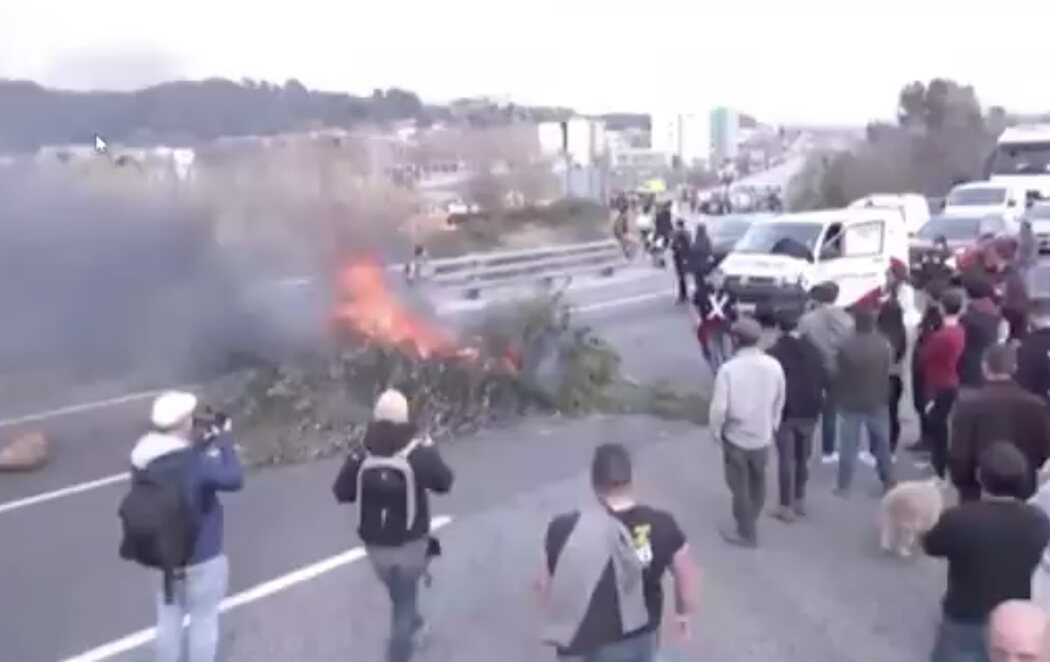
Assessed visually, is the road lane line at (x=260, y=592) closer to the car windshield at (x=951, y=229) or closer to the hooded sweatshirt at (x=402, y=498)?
the hooded sweatshirt at (x=402, y=498)

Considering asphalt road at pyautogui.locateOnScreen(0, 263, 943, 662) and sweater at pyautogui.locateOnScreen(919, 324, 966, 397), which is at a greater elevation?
sweater at pyautogui.locateOnScreen(919, 324, 966, 397)

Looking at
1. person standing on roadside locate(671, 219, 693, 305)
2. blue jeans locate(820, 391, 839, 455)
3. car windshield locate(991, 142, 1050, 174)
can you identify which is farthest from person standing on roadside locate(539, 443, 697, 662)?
car windshield locate(991, 142, 1050, 174)

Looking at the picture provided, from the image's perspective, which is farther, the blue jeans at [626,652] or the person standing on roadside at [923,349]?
the person standing on roadside at [923,349]

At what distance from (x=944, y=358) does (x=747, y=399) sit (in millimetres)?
2049

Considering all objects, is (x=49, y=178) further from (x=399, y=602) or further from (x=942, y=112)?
(x=942, y=112)

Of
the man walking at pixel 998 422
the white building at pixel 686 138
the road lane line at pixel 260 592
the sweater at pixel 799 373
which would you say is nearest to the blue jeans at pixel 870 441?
the sweater at pixel 799 373

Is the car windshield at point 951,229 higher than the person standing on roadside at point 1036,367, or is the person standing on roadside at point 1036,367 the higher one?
the person standing on roadside at point 1036,367

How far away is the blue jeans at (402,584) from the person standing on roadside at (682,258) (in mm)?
14612

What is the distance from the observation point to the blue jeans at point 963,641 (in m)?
5.53

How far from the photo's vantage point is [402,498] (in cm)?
684

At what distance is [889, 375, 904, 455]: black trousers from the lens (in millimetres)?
11430

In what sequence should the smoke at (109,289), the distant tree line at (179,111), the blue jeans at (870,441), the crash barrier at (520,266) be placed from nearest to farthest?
the blue jeans at (870,441) < the distant tree line at (179,111) < the smoke at (109,289) < the crash barrier at (520,266)

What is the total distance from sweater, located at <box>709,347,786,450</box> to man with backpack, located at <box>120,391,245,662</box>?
367 centimetres

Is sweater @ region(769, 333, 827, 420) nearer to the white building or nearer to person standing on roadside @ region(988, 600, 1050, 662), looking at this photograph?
person standing on roadside @ region(988, 600, 1050, 662)
